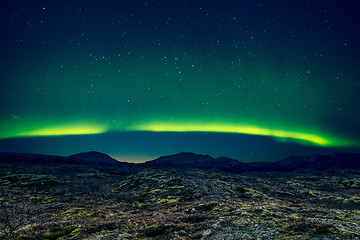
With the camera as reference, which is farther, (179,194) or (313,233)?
(179,194)

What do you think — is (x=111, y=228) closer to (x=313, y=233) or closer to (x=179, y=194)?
(x=313, y=233)

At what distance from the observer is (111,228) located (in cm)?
1977

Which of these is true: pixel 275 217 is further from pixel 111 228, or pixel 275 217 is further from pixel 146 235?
pixel 111 228

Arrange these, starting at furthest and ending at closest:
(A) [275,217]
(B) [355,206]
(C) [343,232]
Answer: (B) [355,206]
(A) [275,217]
(C) [343,232]

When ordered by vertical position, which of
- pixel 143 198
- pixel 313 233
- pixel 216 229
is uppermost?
pixel 313 233

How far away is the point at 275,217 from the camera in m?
18.8

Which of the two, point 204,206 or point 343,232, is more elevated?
point 343,232

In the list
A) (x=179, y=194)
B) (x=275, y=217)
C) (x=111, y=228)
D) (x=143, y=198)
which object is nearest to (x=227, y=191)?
(x=179, y=194)

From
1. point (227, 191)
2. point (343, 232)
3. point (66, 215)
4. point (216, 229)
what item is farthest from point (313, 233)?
point (227, 191)

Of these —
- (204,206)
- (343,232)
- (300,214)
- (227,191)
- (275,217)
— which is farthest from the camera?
(227,191)

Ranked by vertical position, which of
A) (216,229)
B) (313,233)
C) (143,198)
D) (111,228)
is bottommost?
(143,198)

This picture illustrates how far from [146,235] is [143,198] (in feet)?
80.4

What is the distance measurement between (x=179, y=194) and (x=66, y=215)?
19.6m

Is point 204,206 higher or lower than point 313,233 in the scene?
lower
